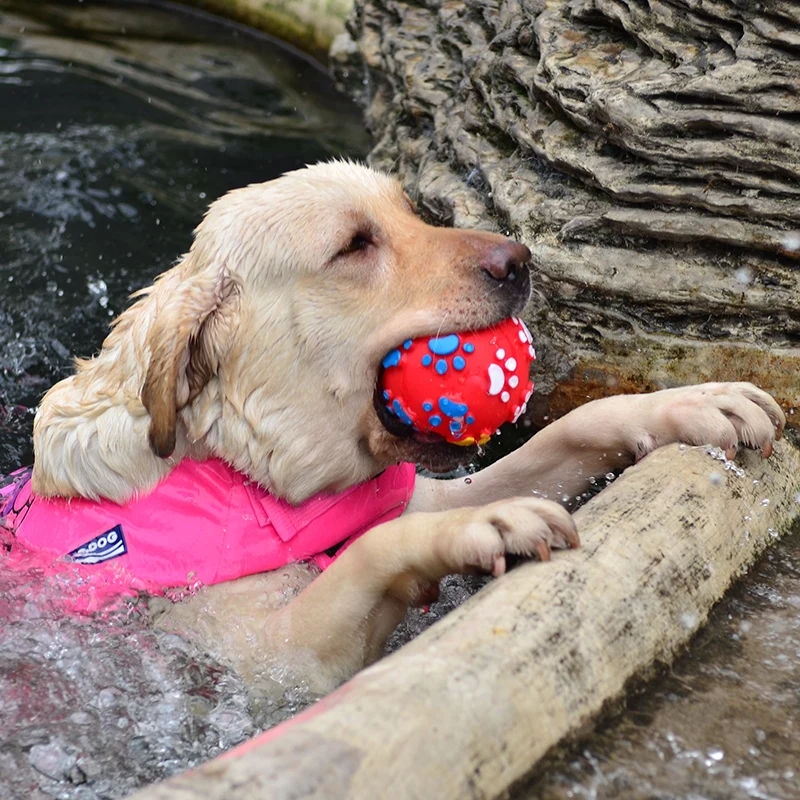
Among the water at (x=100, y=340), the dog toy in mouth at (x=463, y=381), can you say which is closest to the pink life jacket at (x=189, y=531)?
the water at (x=100, y=340)

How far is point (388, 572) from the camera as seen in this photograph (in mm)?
3018

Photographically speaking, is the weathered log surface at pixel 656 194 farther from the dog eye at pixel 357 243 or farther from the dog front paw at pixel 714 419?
the dog eye at pixel 357 243

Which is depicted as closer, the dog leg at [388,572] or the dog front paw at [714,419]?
the dog leg at [388,572]

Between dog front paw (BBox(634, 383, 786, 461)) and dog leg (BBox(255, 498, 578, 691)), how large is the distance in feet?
2.55

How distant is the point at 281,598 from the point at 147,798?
147cm

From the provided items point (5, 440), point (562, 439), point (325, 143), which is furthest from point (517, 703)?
point (325, 143)

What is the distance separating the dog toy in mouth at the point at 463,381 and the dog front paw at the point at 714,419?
455mm

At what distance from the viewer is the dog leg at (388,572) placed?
2756 millimetres

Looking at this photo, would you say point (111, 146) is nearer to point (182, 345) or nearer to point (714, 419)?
point (182, 345)

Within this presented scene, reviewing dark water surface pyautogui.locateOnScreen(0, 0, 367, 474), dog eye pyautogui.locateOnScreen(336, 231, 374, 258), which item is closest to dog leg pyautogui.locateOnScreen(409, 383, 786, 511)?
dog eye pyautogui.locateOnScreen(336, 231, 374, 258)

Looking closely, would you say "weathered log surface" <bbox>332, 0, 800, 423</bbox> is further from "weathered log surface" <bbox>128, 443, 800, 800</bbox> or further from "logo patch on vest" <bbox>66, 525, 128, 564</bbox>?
"logo patch on vest" <bbox>66, 525, 128, 564</bbox>

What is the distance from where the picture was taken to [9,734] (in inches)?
119

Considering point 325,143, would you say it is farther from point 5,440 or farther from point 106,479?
point 106,479

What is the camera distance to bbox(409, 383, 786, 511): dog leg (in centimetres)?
334
